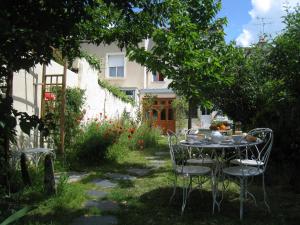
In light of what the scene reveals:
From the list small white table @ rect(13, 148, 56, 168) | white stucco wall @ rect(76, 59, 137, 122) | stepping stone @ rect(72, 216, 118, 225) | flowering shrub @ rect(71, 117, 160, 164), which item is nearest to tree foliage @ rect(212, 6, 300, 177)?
stepping stone @ rect(72, 216, 118, 225)

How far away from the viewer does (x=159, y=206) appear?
5195 millimetres

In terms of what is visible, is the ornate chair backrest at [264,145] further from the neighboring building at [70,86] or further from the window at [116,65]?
the window at [116,65]

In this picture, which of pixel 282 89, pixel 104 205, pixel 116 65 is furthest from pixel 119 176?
pixel 116 65

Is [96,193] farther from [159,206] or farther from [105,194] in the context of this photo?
[159,206]

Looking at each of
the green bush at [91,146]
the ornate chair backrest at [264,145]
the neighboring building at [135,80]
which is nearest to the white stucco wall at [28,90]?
the green bush at [91,146]

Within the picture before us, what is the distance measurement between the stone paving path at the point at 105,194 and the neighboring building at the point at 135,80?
12.7 meters

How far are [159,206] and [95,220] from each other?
102 centimetres

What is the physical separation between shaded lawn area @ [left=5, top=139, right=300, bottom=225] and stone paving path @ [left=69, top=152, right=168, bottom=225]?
105mm

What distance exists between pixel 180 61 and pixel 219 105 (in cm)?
319

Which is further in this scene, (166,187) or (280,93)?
(280,93)

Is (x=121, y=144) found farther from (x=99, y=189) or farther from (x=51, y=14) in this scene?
(x=51, y=14)

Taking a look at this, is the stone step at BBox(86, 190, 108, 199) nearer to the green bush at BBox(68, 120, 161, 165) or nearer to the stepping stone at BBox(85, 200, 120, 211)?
the stepping stone at BBox(85, 200, 120, 211)

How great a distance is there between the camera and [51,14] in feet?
10.5

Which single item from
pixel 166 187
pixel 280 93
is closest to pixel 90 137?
pixel 166 187
